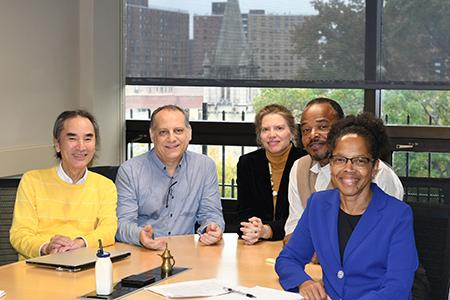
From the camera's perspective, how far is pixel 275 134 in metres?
4.50

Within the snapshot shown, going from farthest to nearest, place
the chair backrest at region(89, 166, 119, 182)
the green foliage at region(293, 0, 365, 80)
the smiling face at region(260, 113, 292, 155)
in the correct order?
the green foliage at region(293, 0, 365, 80), the smiling face at region(260, 113, 292, 155), the chair backrest at region(89, 166, 119, 182)

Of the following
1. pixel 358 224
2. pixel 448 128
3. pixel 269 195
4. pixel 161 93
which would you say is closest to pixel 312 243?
pixel 358 224

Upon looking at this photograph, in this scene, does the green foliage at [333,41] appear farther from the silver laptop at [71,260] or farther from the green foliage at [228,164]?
the silver laptop at [71,260]

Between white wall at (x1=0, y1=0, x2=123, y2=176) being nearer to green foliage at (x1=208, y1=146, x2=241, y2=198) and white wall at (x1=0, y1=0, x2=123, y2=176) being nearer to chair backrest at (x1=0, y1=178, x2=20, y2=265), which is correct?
green foliage at (x1=208, y1=146, x2=241, y2=198)

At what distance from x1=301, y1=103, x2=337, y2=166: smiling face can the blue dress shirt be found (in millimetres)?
570

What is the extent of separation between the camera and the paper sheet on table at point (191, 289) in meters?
2.89

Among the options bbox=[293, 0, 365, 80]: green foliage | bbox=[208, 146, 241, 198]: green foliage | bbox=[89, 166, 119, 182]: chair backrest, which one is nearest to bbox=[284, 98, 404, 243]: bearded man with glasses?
bbox=[89, 166, 119, 182]: chair backrest

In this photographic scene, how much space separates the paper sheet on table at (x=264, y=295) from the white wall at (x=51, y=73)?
2.35 metres

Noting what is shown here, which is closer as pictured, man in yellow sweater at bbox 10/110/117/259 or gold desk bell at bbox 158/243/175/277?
gold desk bell at bbox 158/243/175/277

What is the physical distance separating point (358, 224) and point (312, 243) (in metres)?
0.25

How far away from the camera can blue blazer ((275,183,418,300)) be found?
2871 millimetres

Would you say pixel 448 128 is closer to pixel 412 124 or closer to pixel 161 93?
pixel 412 124

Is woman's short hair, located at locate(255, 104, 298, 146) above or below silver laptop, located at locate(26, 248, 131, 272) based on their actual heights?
above

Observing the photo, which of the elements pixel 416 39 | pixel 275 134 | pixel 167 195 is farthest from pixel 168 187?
pixel 416 39
